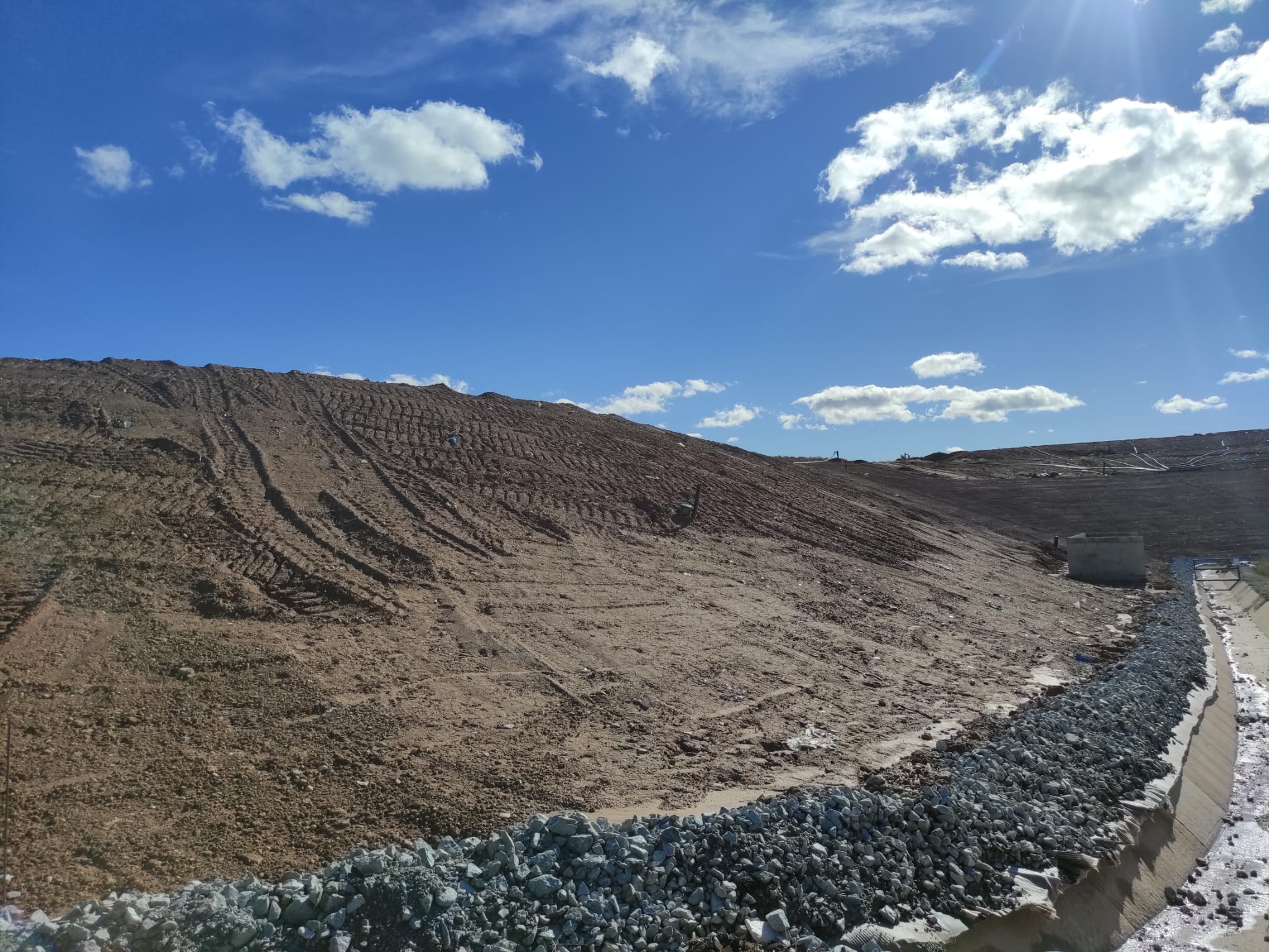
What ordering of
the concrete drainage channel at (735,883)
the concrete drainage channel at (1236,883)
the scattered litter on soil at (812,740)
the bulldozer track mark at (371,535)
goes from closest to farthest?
1. the concrete drainage channel at (735,883)
2. the concrete drainage channel at (1236,883)
3. the scattered litter on soil at (812,740)
4. the bulldozer track mark at (371,535)

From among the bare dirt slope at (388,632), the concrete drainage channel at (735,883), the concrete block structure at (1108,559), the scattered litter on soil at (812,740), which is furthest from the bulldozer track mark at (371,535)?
the concrete block structure at (1108,559)

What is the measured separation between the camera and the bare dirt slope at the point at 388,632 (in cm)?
546

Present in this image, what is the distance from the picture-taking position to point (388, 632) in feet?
28.2

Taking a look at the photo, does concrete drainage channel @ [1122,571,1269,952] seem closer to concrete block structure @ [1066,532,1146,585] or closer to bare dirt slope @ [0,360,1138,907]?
bare dirt slope @ [0,360,1138,907]

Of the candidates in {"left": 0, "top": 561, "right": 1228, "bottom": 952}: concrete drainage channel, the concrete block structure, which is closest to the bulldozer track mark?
{"left": 0, "top": 561, "right": 1228, "bottom": 952}: concrete drainage channel

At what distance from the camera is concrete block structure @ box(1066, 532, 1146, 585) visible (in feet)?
69.0

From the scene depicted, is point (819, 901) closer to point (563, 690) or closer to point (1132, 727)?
point (563, 690)

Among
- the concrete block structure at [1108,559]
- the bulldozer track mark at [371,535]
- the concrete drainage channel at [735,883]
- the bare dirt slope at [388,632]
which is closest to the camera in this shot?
the concrete drainage channel at [735,883]

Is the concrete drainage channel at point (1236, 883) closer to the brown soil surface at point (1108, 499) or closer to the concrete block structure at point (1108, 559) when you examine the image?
the concrete block structure at point (1108, 559)

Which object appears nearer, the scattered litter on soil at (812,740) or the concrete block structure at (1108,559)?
the scattered litter on soil at (812,740)

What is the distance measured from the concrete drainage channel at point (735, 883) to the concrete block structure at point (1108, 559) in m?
15.2

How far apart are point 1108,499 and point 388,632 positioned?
108 ft

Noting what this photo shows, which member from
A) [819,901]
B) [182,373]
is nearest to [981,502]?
[182,373]

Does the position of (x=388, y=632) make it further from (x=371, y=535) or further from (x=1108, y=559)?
(x=1108, y=559)
